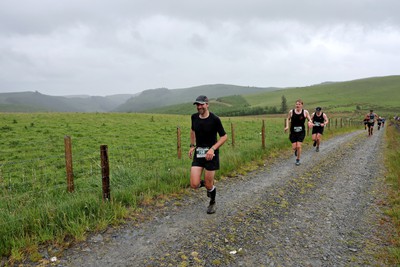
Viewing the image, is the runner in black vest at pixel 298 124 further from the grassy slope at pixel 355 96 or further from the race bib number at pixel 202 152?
the grassy slope at pixel 355 96

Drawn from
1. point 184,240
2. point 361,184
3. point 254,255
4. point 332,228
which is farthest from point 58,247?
point 361,184

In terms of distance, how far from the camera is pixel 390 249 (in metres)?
3.94

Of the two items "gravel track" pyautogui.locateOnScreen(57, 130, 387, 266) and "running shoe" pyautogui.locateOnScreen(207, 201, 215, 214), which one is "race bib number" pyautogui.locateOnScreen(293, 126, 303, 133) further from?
"running shoe" pyautogui.locateOnScreen(207, 201, 215, 214)

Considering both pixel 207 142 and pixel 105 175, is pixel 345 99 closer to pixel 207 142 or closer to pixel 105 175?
pixel 207 142

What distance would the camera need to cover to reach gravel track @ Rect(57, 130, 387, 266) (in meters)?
3.80

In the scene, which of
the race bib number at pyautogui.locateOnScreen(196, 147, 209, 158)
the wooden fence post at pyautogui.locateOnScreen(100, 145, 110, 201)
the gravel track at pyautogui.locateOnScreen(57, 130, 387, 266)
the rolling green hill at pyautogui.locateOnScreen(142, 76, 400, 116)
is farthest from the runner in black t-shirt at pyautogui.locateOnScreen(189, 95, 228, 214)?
the rolling green hill at pyautogui.locateOnScreen(142, 76, 400, 116)

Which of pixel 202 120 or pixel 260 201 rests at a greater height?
pixel 202 120

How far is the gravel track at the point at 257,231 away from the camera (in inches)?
150

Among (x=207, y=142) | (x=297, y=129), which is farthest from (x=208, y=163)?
(x=297, y=129)

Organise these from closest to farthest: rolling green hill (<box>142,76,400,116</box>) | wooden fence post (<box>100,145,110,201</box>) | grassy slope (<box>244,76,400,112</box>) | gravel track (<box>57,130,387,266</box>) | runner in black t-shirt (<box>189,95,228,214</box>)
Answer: gravel track (<box>57,130,387,266</box>) → runner in black t-shirt (<box>189,95,228,214</box>) → wooden fence post (<box>100,145,110,201</box>) → rolling green hill (<box>142,76,400,116</box>) → grassy slope (<box>244,76,400,112</box>)

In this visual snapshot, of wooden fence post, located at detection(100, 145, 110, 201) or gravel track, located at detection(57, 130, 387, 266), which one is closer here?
gravel track, located at detection(57, 130, 387, 266)

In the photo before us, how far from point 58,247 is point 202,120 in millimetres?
3215

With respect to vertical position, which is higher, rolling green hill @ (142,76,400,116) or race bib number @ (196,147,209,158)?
rolling green hill @ (142,76,400,116)

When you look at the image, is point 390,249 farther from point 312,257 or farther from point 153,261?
point 153,261
